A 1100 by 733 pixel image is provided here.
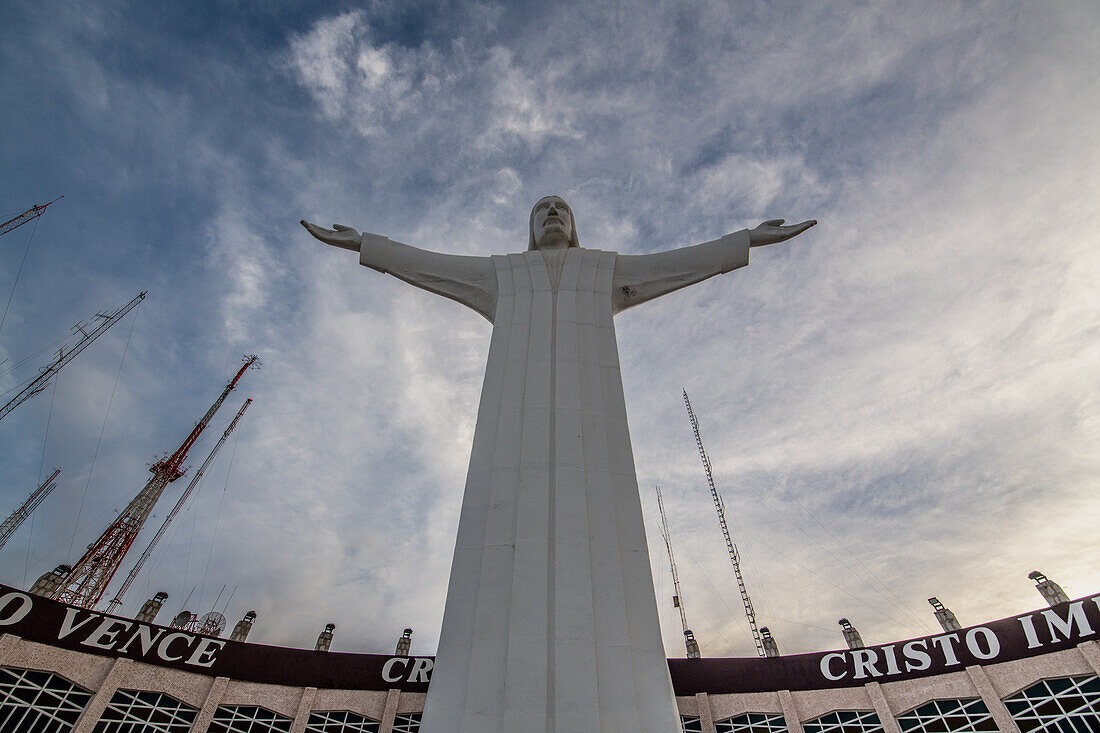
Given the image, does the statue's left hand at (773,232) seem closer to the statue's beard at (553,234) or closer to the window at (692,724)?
the statue's beard at (553,234)

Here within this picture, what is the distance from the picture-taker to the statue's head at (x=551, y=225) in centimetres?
988

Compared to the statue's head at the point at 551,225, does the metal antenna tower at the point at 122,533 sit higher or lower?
higher

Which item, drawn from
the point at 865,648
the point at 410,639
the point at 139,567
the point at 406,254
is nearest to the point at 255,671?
the point at 410,639

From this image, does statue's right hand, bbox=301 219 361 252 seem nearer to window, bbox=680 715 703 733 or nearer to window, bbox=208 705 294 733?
window, bbox=208 705 294 733

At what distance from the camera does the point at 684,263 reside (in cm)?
921

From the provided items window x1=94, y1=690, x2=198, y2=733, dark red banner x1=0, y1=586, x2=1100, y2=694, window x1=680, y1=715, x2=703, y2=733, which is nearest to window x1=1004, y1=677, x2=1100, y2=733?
dark red banner x1=0, y1=586, x2=1100, y2=694

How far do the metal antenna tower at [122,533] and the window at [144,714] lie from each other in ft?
77.0

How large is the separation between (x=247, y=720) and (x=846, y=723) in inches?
693

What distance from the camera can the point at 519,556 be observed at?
5734mm

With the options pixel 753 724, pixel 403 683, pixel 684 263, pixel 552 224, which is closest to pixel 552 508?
pixel 684 263

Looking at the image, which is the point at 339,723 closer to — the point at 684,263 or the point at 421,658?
the point at 421,658

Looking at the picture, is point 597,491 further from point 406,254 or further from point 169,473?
point 169,473

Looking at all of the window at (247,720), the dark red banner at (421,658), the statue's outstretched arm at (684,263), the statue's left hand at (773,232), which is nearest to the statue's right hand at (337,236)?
the statue's outstretched arm at (684,263)

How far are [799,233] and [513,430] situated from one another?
612cm
